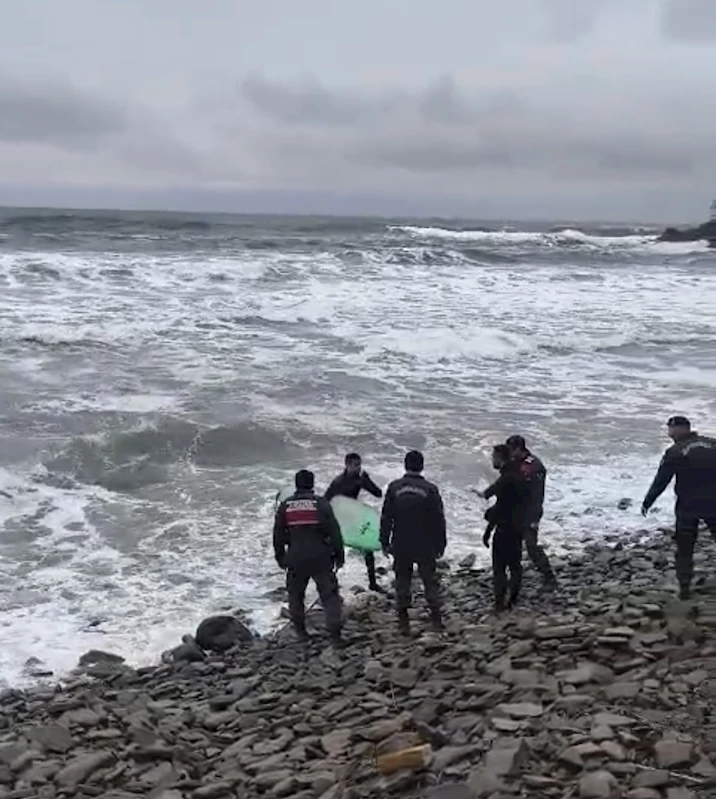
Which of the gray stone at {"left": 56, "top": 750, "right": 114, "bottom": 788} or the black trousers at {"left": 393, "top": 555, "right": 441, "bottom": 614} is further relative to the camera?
the black trousers at {"left": 393, "top": 555, "right": 441, "bottom": 614}

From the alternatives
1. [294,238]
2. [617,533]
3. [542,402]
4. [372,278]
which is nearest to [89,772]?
[617,533]

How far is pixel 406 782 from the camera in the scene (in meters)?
5.63

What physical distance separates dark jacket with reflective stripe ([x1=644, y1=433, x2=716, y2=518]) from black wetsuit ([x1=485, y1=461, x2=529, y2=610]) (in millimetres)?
1417

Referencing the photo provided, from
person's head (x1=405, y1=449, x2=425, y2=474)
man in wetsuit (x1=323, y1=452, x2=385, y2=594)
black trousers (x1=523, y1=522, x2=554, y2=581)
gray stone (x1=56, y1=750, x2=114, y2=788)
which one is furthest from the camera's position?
man in wetsuit (x1=323, y1=452, x2=385, y2=594)

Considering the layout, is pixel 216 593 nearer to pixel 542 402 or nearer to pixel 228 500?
pixel 228 500

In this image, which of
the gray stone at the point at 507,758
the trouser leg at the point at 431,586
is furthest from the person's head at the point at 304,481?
the gray stone at the point at 507,758

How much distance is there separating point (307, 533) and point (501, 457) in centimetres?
202

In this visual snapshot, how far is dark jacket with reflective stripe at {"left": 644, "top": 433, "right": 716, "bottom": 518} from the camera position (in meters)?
9.11

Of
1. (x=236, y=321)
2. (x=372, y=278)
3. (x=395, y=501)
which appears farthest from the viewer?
(x=372, y=278)

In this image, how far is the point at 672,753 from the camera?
5395mm

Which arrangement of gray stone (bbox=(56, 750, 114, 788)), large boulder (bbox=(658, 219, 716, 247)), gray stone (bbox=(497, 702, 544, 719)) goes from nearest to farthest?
1. gray stone (bbox=(497, 702, 544, 719))
2. gray stone (bbox=(56, 750, 114, 788))
3. large boulder (bbox=(658, 219, 716, 247))

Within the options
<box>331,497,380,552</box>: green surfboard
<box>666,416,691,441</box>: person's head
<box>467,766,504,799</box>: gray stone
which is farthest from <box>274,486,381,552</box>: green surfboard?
<box>467,766,504,799</box>: gray stone

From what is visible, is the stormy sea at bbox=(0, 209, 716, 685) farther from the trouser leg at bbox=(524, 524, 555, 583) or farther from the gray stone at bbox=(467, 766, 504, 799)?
the gray stone at bbox=(467, 766, 504, 799)

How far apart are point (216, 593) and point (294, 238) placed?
53.9 m
